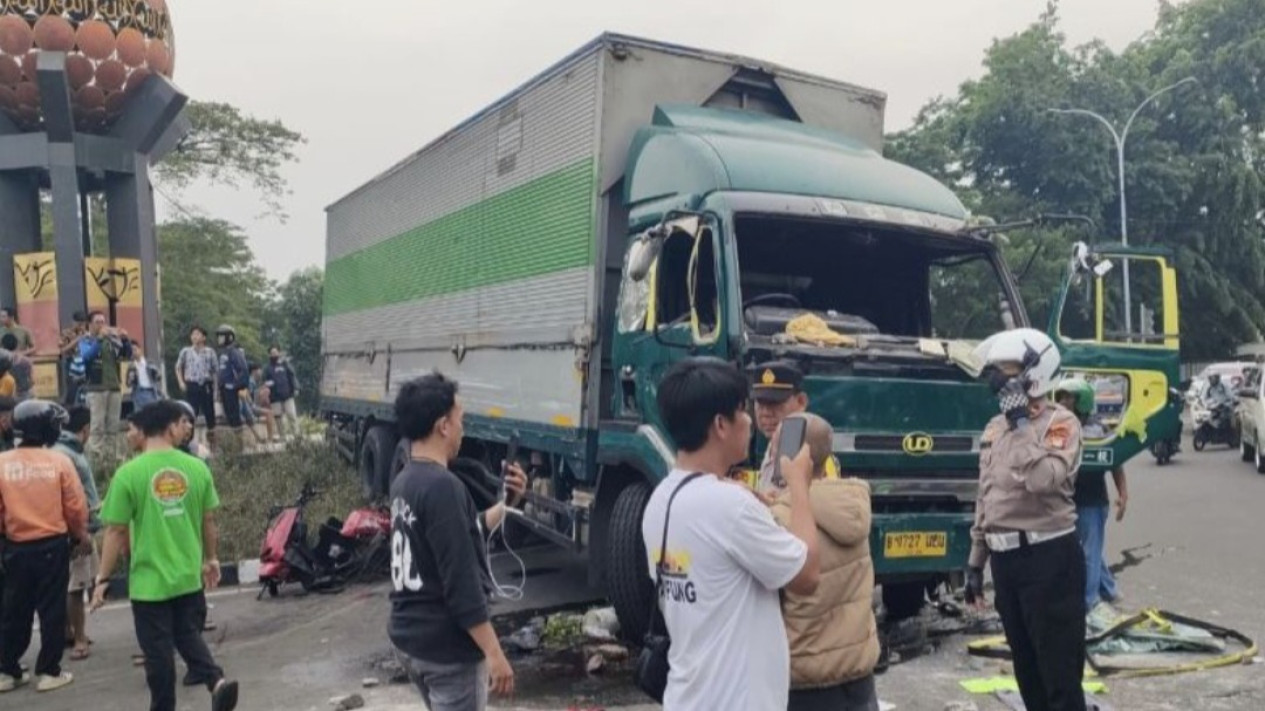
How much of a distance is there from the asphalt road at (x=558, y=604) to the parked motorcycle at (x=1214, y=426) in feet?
27.2

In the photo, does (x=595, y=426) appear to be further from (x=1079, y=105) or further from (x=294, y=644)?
(x=1079, y=105)

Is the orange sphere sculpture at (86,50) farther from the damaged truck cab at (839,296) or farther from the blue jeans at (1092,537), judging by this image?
the blue jeans at (1092,537)

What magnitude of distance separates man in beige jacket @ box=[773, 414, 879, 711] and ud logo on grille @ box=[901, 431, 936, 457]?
274cm

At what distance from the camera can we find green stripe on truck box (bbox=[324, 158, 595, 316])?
741 centimetres

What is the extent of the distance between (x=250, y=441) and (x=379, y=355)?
408 cm

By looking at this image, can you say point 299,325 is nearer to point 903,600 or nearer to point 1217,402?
point 1217,402

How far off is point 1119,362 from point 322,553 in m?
6.37

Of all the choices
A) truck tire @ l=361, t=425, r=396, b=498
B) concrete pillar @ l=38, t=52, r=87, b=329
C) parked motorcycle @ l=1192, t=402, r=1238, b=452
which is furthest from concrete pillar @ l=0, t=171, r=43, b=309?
parked motorcycle @ l=1192, t=402, r=1238, b=452

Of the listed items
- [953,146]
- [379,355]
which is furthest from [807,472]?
[953,146]

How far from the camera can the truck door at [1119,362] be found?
22.2ft

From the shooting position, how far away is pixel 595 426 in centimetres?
718

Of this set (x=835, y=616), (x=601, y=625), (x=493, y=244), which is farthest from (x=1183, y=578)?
(x=835, y=616)

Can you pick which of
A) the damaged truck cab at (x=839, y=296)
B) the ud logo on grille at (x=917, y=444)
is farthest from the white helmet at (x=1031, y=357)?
the ud logo on grille at (x=917, y=444)

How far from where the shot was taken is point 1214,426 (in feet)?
65.4
